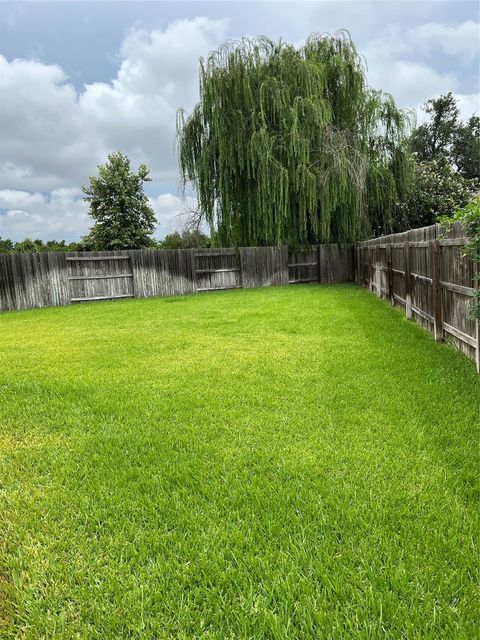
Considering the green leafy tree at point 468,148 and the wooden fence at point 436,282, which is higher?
the green leafy tree at point 468,148

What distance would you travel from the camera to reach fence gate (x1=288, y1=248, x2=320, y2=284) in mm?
14516

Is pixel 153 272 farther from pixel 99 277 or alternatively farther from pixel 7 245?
pixel 7 245

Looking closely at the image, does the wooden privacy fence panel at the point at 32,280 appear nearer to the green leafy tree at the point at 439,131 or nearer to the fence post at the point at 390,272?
the fence post at the point at 390,272

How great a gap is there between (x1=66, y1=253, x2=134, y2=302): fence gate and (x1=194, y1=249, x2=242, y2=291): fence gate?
7.26 ft

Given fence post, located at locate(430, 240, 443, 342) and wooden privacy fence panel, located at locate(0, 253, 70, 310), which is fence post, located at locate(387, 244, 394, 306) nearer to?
fence post, located at locate(430, 240, 443, 342)

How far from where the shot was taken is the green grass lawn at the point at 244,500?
132cm

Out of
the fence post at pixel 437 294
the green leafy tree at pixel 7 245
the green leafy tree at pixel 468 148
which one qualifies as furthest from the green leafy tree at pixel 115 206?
the fence post at pixel 437 294

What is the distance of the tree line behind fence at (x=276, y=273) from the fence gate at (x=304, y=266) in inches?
1.4

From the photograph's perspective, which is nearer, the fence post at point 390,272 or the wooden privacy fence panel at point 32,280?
the fence post at point 390,272

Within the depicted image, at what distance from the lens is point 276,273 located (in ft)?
47.0

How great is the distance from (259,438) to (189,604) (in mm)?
1204

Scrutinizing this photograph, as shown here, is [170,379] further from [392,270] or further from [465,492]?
[392,270]

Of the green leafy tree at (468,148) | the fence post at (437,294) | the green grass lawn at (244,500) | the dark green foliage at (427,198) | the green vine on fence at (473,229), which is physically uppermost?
the green leafy tree at (468,148)

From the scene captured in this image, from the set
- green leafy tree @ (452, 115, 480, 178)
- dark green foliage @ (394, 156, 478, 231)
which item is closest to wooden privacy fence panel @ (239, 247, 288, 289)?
dark green foliage @ (394, 156, 478, 231)
